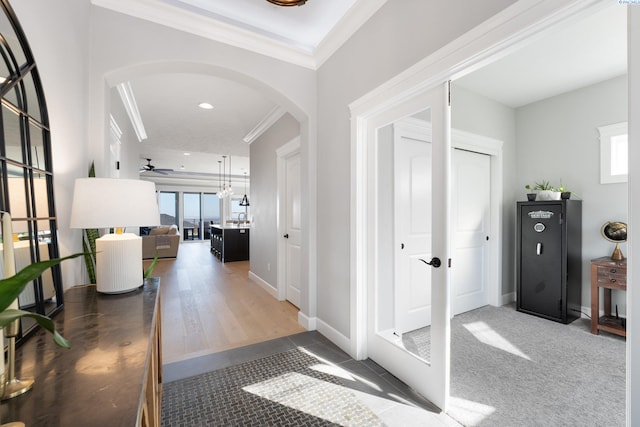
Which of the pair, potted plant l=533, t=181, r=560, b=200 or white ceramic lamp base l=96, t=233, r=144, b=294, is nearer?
white ceramic lamp base l=96, t=233, r=144, b=294

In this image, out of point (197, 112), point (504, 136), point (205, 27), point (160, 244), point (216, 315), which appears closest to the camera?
point (205, 27)

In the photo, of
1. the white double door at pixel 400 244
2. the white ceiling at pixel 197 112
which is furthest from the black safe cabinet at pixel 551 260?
the white ceiling at pixel 197 112

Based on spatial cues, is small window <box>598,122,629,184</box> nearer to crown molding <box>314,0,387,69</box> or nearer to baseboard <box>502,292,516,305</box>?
baseboard <box>502,292,516,305</box>

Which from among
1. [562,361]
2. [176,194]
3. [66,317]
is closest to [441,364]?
[562,361]

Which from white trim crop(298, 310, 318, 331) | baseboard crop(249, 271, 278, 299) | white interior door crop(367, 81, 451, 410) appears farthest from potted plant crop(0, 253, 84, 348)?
baseboard crop(249, 271, 278, 299)

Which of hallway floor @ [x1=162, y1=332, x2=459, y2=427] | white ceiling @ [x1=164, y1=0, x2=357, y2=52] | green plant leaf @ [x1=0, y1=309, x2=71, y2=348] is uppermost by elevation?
white ceiling @ [x1=164, y1=0, x2=357, y2=52]

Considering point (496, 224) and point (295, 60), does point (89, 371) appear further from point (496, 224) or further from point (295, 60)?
point (496, 224)

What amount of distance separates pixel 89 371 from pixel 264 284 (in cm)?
388

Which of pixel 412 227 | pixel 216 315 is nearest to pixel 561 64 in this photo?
pixel 412 227

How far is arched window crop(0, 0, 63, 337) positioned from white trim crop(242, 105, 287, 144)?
266cm

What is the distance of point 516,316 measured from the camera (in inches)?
127

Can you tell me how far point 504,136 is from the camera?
3645mm

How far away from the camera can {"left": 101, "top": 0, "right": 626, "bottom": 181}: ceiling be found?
85.9 inches

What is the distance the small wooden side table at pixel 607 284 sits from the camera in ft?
8.67
